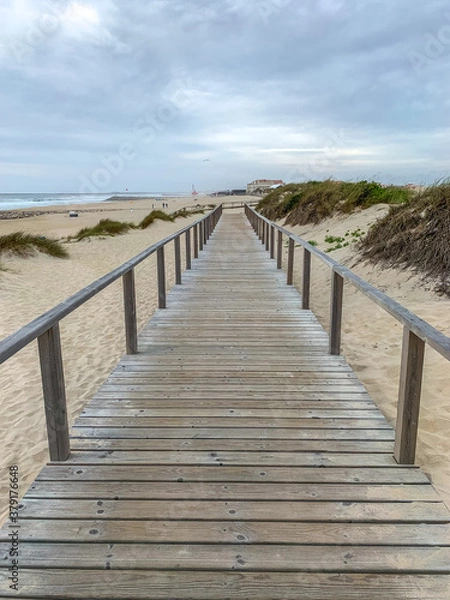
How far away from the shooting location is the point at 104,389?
3.21 m

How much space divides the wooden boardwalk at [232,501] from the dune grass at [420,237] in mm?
3118

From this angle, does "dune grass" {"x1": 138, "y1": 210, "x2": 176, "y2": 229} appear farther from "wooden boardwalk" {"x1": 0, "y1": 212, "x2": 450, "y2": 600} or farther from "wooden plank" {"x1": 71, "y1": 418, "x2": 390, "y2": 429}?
"wooden plank" {"x1": 71, "y1": 418, "x2": 390, "y2": 429}

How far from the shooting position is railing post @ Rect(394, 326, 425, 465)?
217 cm

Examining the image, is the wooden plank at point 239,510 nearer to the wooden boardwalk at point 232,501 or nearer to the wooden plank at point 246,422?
the wooden boardwalk at point 232,501

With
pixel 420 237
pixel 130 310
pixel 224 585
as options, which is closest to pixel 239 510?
pixel 224 585

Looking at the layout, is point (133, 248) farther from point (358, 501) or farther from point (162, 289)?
point (358, 501)

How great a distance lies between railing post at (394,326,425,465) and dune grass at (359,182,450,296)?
3.54 metres

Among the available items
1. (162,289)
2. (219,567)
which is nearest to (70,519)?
(219,567)

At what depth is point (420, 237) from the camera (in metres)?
6.47

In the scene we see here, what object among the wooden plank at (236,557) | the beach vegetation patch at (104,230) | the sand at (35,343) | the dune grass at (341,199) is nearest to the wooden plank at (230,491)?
the wooden plank at (236,557)

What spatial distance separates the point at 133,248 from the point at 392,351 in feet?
38.5

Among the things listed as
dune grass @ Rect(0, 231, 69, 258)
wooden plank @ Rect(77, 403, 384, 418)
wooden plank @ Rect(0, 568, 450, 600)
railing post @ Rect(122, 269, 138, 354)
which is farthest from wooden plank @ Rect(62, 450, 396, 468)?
dune grass @ Rect(0, 231, 69, 258)

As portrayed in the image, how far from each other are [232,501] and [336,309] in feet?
7.13

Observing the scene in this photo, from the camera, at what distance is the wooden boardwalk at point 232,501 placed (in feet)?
5.30
